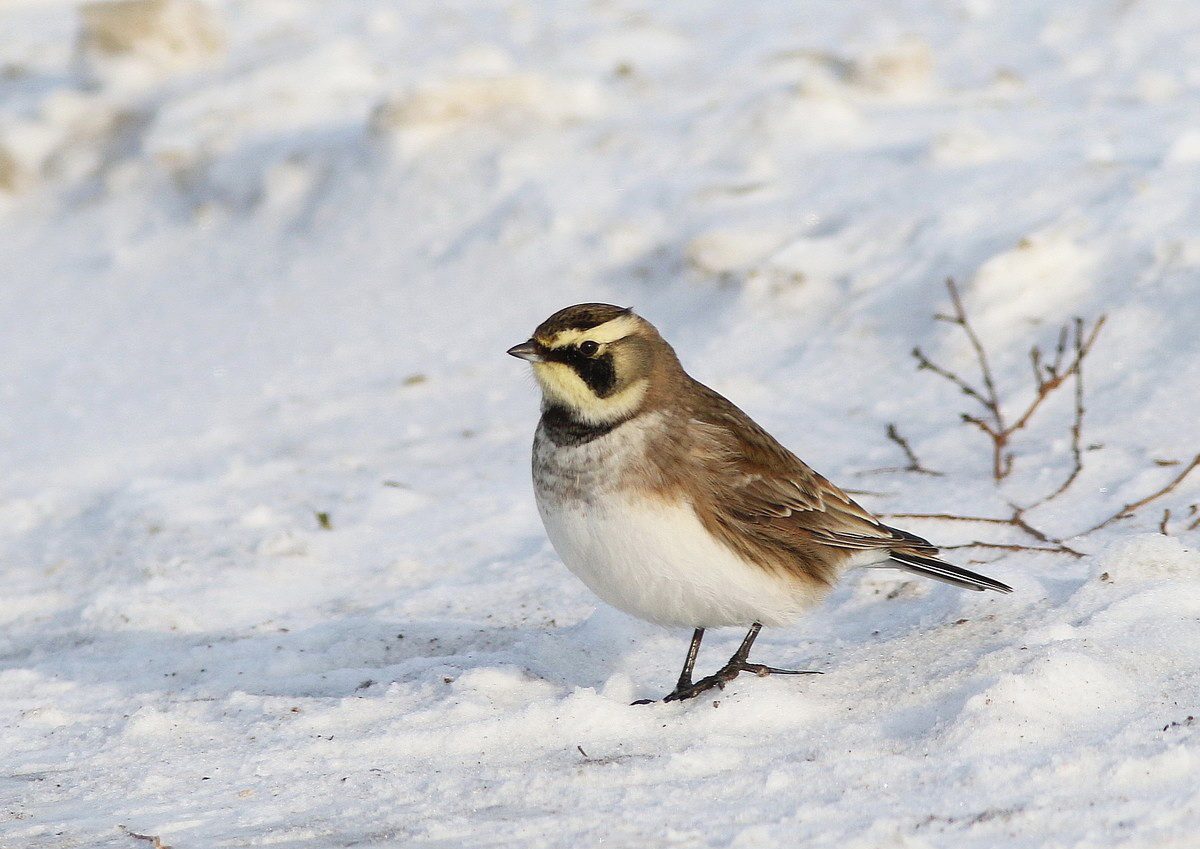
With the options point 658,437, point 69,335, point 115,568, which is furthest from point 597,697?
point 69,335

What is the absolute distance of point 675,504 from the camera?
436cm

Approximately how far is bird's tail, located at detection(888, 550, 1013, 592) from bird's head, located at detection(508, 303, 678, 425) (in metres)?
0.98

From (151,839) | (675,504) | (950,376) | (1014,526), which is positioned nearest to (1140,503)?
(1014,526)

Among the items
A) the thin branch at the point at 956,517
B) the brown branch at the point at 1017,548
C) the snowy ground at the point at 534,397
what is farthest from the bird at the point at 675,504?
the thin branch at the point at 956,517

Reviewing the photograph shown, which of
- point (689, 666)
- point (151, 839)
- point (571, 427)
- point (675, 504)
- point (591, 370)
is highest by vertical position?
point (591, 370)

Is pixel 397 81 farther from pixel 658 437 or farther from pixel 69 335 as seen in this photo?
pixel 658 437

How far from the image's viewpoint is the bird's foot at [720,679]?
171 inches

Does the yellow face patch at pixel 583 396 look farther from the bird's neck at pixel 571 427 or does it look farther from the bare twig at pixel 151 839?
the bare twig at pixel 151 839

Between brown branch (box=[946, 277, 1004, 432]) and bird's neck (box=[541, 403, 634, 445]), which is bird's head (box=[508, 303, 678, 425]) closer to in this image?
bird's neck (box=[541, 403, 634, 445])

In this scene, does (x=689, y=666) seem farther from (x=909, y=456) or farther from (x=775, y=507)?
(x=909, y=456)

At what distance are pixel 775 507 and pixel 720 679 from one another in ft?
1.96

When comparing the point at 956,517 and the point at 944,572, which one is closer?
the point at 944,572

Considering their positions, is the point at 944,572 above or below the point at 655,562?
below

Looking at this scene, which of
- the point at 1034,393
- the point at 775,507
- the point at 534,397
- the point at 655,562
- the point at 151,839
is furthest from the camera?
the point at 534,397
